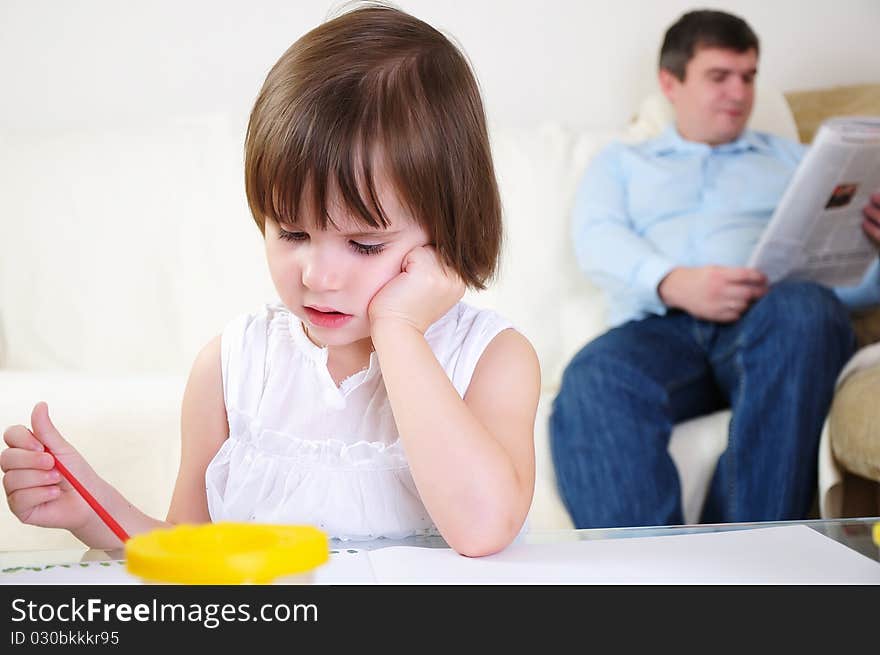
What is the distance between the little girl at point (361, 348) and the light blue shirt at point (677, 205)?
0.94 meters

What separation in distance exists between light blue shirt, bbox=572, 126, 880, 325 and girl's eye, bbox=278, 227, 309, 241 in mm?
1106

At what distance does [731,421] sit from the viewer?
1.54 meters

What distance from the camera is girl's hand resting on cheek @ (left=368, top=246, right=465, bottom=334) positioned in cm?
73

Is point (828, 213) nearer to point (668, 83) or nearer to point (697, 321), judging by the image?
point (697, 321)

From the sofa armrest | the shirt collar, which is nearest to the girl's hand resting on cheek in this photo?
Result: the sofa armrest

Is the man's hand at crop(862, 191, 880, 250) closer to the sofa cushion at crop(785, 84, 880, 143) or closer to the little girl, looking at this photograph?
the sofa cushion at crop(785, 84, 880, 143)

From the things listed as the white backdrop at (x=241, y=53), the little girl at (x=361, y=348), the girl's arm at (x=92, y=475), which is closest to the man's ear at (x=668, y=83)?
the white backdrop at (x=241, y=53)

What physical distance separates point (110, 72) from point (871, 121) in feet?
4.55

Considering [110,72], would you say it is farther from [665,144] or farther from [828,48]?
[828,48]

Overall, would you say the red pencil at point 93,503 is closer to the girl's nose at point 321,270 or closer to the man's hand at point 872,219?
the girl's nose at point 321,270

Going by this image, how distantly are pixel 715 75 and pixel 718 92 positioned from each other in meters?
0.04

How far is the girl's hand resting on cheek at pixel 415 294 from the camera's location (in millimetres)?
726

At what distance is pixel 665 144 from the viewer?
195cm

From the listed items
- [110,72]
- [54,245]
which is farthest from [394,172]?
[110,72]
